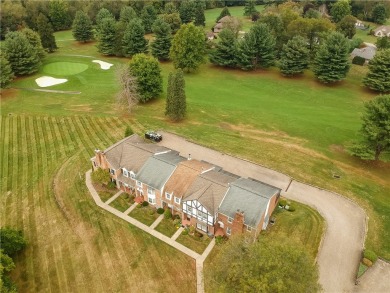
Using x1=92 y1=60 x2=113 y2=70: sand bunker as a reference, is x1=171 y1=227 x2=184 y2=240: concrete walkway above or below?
below

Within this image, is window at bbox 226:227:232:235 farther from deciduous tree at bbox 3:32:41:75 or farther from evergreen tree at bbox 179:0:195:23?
evergreen tree at bbox 179:0:195:23

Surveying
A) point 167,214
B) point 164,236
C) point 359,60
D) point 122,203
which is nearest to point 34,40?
point 122,203

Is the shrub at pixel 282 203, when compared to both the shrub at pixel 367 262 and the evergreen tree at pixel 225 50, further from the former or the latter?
the evergreen tree at pixel 225 50

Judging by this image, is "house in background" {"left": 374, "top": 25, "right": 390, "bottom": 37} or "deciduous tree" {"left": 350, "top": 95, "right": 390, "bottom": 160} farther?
"house in background" {"left": 374, "top": 25, "right": 390, "bottom": 37}

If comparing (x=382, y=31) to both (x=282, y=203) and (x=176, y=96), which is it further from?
(x=282, y=203)

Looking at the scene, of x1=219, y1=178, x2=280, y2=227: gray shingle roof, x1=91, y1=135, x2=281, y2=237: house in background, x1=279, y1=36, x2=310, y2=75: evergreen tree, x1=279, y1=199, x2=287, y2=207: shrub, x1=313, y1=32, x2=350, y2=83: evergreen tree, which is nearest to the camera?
x1=219, y1=178, x2=280, y2=227: gray shingle roof

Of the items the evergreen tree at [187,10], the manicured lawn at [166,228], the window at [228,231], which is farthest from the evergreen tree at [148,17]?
the window at [228,231]

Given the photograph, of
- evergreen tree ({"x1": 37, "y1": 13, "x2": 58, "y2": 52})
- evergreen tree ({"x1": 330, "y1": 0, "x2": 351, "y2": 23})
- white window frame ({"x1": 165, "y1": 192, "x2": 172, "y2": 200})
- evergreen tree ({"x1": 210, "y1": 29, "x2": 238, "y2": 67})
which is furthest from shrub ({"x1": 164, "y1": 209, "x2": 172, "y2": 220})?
evergreen tree ({"x1": 330, "y1": 0, "x2": 351, "y2": 23})
